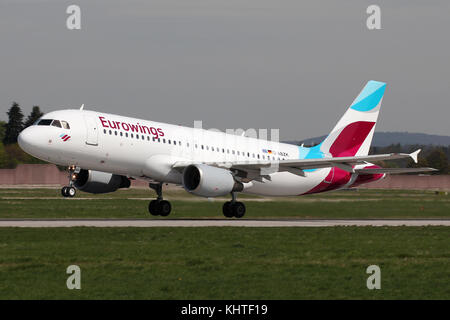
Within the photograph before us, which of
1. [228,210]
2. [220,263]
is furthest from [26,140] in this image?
[220,263]

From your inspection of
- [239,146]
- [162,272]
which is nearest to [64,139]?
[239,146]

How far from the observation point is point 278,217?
130ft

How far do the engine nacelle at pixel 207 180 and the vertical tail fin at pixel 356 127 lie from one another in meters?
10.1

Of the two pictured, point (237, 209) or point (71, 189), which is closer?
point (71, 189)

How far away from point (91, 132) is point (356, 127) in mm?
17104

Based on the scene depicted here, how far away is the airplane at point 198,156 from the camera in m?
33.1

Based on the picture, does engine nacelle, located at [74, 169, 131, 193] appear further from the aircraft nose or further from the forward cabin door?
the aircraft nose

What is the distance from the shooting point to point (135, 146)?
113ft

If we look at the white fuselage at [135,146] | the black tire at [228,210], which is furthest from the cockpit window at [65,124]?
the black tire at [228,210]

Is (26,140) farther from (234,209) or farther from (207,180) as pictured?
(234,209)

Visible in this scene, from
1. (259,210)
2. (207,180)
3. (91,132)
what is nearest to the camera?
(91,132)

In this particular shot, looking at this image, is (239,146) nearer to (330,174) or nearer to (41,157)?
(330,174)

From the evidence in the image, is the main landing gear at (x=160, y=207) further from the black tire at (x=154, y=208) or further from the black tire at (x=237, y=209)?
the black tire at (x=237, y=209)
